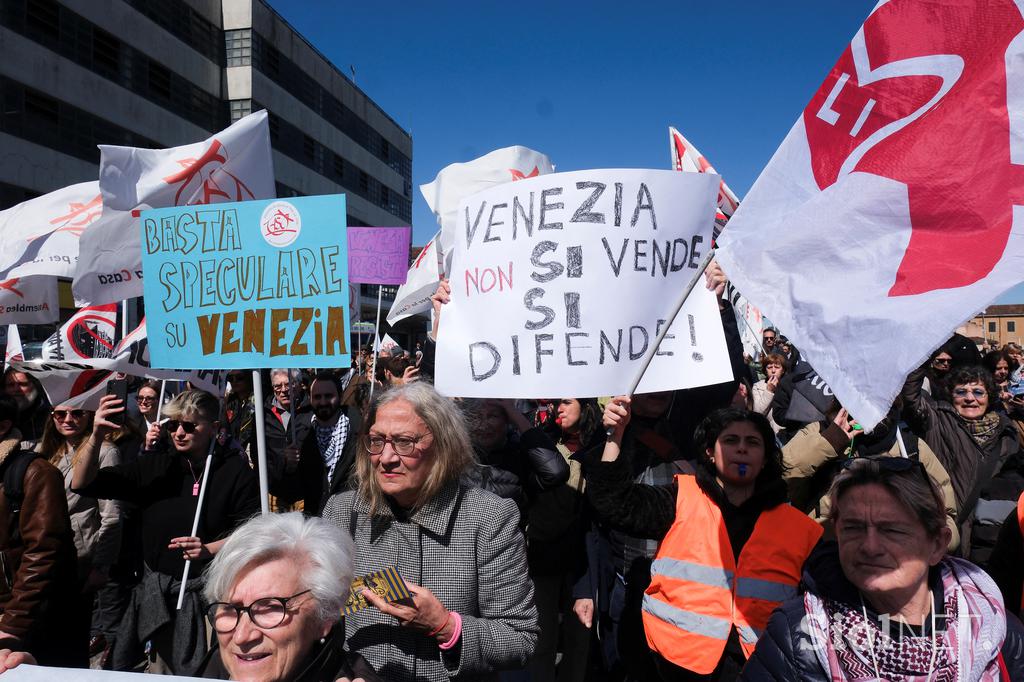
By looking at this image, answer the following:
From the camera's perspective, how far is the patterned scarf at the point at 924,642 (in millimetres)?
1799

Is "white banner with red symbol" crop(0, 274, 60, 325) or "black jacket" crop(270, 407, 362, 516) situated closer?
"black jacket" crop(270, 407, 362, 516)

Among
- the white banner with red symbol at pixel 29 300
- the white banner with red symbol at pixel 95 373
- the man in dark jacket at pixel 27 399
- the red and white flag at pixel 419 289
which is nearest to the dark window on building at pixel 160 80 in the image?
the white banner with red symbol at pixel 29 300

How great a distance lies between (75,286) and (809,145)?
460 centimetres

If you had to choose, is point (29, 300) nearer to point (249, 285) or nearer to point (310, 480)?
point (310, 480)

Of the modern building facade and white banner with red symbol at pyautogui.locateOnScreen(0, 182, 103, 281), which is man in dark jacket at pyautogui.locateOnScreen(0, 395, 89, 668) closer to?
white banner with red symbol at pyautogui.locateOnScreen(0, 182, 103, 281)

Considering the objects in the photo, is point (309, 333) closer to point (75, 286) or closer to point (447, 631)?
point (447, 631)

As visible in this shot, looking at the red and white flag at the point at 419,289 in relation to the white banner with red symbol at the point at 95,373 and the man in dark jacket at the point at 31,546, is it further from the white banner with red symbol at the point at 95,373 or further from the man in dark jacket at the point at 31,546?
the man in dark jacket at the point at 31,546

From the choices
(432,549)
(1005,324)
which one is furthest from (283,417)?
(1005,324)

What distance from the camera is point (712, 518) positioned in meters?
2.58

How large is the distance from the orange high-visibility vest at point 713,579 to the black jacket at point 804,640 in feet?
1.35

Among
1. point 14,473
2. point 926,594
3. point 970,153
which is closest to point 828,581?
point 926,594

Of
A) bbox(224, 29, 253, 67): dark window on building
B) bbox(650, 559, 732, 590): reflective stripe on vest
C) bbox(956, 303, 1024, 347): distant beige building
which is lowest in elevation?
bbox(650, 559, 732, 590): reflective stripe on vest

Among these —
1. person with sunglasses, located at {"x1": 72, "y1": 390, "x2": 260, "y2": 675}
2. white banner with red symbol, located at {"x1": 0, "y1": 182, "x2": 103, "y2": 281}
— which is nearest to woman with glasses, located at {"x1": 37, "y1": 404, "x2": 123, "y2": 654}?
person with sunglasses, located at {"x1": 72, "y1": 390, "x2": 260, "y2": 675}

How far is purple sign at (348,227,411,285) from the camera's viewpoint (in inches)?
292
